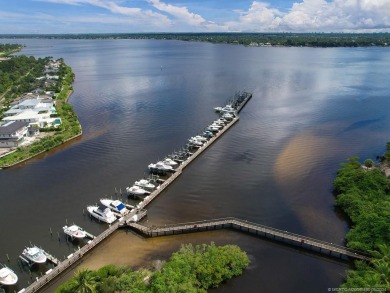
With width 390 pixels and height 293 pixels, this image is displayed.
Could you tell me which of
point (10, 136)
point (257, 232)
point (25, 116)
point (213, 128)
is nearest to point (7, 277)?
point (257, 232)

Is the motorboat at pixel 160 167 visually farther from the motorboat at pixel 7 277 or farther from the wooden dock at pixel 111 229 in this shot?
the motorboat at pixel 7 277

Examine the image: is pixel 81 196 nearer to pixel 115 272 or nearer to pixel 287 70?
pixel 115 272

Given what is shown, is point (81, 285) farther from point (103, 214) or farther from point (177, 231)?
point (103, 214)

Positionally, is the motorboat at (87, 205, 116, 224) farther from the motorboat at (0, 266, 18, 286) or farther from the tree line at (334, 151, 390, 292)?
the tree line at (334, 151, 390, 292)

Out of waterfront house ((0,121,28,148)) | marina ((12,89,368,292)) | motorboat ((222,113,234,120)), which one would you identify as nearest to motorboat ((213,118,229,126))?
motorboat ((222,113,234,120))

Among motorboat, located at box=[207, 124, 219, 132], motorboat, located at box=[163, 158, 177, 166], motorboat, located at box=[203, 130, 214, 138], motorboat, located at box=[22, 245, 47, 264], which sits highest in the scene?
motorboat, located at box=[207, 124, 219, 132]

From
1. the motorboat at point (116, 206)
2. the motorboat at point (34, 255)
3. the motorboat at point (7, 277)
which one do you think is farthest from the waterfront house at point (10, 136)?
the motorboat at point (7, 277)
